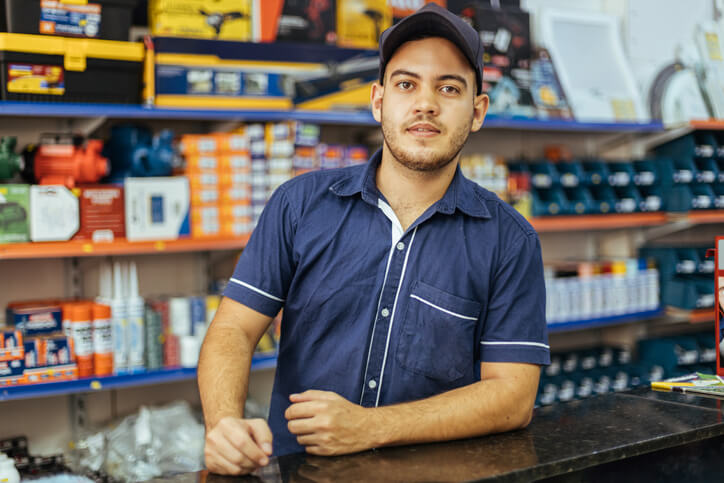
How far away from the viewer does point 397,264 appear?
1.81 m

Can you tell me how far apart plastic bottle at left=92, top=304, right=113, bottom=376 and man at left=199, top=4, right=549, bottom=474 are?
1422 mm

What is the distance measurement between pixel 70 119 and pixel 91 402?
1.32 metres

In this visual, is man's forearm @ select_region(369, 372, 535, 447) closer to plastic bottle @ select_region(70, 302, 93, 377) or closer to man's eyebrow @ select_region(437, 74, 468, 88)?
man's eyebrow @ select_region(437, 74, 468, 88)

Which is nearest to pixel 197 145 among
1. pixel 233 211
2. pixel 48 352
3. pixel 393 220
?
pixel 233 211

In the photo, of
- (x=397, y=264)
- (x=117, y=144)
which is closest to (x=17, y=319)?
(x=117, y=144)

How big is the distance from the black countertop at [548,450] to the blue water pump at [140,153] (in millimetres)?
2025

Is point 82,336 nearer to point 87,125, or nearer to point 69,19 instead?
point 87,125

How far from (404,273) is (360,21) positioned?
2.52 metres

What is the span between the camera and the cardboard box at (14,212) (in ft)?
9.43

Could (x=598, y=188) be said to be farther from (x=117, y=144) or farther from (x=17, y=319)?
(x=17, y=319)

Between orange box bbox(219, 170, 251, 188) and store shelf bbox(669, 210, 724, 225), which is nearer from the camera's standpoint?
orange box bbox(219, 170, 251, 188)

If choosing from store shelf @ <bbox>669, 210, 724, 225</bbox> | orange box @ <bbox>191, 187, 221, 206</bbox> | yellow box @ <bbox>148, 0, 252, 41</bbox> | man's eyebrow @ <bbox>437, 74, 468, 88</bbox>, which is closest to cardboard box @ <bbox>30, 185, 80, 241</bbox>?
orange box @ <bbox>191, 187, 221, 206</bbox>

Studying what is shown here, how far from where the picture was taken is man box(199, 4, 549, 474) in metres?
1.79

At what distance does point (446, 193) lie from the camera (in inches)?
74.2
